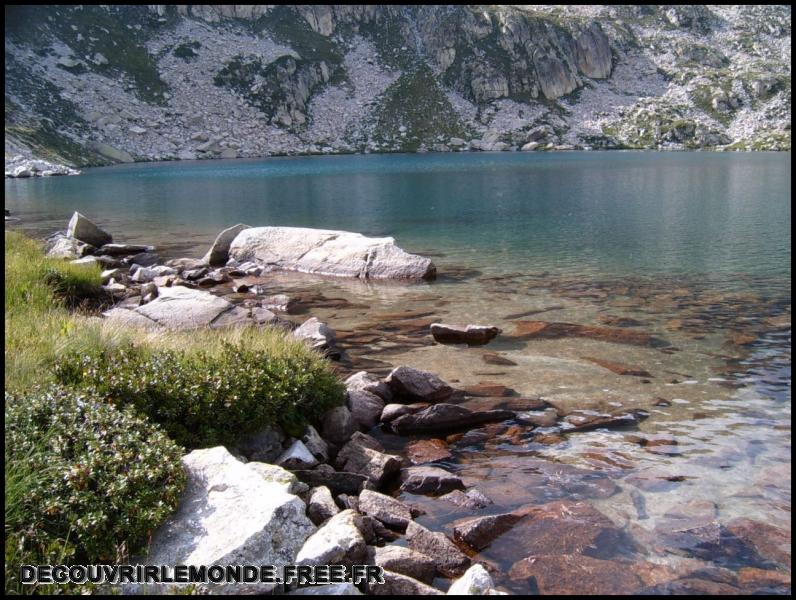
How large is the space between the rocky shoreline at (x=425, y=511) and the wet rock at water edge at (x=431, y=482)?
18 mm

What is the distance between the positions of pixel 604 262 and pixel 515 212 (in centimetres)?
1838

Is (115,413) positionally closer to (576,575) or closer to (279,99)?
(576,575)

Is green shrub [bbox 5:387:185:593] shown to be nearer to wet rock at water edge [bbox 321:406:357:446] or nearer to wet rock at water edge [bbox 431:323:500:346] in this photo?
wet rock at water edge [bbox 321:406:357:446]

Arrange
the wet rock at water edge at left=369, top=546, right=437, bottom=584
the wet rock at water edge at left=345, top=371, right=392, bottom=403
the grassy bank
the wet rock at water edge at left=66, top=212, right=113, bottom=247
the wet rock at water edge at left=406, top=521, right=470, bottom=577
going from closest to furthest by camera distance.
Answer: the grassy bank, the wet rock at water edge at left=369, top=546, right=437, bottom=584, the wet rock at water edge at left=406, top=521, right=470, bottom=577, the wet rock at water edge at left=345, top=371, right=392, bottom=403, the wet rock at water edge at left=66, top=212, right=113, bottom=247

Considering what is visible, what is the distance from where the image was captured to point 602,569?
6914mm

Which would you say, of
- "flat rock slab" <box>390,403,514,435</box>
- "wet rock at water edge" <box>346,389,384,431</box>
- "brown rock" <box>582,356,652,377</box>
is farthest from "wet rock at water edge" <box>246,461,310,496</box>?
"brown rock" <box>582,356,652,377</box>

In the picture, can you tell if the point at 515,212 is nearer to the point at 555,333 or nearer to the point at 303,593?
the point at 555,333

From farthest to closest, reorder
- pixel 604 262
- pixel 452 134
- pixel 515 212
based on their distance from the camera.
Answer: pixel 452 134, pixel 515 212, pixel 604 262

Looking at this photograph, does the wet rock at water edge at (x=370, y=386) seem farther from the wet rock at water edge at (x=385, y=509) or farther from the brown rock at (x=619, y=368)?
the brown rock at (x=619, y=368)

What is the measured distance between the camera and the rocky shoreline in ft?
20.3

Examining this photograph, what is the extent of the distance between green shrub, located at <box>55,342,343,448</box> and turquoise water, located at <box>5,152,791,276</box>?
1729cm

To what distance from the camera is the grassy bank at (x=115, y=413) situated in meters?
5.65

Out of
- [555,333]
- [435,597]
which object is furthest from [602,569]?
Answer: [555,333]

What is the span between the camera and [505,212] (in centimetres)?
4422
